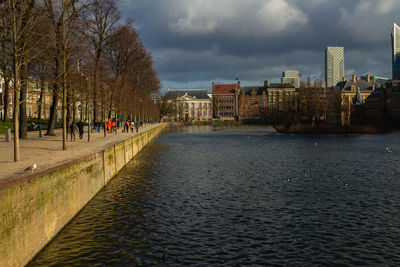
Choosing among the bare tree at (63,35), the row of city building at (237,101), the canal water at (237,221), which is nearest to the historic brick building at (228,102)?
the row of city building at (237,101)

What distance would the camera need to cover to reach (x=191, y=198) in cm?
1742

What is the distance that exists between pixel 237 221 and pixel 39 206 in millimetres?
6623

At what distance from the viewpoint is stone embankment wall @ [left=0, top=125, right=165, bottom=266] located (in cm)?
844

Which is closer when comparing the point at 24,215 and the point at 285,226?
the point at 24,215

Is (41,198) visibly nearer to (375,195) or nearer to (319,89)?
(375,195)

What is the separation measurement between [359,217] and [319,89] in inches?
3130

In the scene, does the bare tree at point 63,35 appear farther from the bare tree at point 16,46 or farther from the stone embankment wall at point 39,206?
the stone embankment wall at point 39,206

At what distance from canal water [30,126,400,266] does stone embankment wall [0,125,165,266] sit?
1.52 feet

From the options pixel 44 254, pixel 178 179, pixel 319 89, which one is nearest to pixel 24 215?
pixel 44 254

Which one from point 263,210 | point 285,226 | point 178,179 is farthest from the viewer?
point 178,179

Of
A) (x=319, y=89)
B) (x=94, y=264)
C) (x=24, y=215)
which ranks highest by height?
(x=319, y=89)

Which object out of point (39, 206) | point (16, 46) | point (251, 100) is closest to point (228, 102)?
point (251, 100)

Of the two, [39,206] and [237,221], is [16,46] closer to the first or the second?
[39,206]

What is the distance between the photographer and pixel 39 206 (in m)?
10.3
